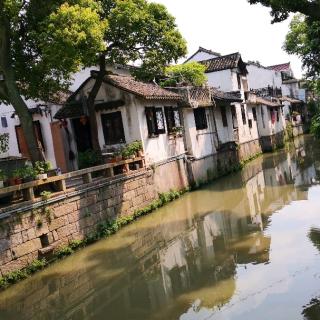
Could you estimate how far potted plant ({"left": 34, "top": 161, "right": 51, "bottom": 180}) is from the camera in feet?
42.8

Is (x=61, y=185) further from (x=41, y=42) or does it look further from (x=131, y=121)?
(x=131, y=121)

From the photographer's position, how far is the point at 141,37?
16.6 meters

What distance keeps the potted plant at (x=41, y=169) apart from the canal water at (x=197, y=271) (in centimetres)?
251

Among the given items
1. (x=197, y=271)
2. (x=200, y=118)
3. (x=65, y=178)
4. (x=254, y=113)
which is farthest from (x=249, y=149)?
(x=197, y=271)

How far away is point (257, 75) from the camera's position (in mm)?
48344

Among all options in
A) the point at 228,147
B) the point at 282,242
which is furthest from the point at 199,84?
the point at 282,242

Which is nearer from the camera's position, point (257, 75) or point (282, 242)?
point (282, 242)

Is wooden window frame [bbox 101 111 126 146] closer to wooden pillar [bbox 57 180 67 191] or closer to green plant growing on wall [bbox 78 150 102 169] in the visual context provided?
green plant growing on wall [bbox 78 150 102 169]

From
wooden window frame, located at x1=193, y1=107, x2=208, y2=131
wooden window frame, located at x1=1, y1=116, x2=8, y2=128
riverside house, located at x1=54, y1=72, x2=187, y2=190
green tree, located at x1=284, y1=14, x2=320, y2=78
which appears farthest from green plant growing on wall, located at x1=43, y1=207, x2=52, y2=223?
green tree, located at x1=284, y1=14, x2=320, y2=78

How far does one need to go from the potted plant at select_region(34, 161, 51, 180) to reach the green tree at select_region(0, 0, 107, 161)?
1.13 m

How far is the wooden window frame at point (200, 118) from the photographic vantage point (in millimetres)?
24766

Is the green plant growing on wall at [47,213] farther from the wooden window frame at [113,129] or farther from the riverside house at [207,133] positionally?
the riverside house at [207,133]

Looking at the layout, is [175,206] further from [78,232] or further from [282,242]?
[282,242]

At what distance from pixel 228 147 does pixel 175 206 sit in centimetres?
993
